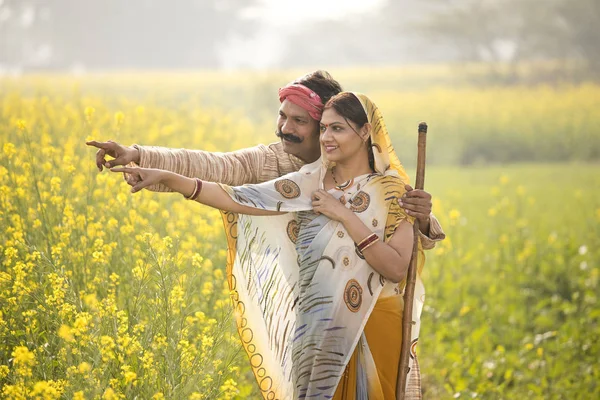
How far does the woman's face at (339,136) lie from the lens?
9.48 feet

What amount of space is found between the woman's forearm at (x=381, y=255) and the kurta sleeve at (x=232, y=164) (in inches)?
21.2

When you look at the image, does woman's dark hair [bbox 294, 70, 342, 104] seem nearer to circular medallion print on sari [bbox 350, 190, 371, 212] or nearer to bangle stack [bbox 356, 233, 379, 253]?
circular medallion print on sari [bbox 350, 190, 371, 212]

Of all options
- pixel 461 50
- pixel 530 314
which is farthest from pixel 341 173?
pixel 461 50

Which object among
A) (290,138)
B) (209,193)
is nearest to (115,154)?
(209,193)

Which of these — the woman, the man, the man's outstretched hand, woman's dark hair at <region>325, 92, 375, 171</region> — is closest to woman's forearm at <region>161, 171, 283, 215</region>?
the woman

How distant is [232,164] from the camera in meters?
3.29

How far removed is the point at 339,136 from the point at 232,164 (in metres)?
0.57

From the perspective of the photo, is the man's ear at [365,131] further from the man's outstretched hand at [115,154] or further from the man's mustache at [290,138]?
the man's outstretched hand at [115,154]

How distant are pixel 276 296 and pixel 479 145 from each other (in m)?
12.5

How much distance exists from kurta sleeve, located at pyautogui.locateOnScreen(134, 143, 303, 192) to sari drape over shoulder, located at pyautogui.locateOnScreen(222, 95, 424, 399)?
216 mm

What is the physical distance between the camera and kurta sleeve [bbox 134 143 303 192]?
314 centimetres

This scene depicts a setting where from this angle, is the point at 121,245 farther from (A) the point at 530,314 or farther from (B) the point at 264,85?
(B) the point at 264,85

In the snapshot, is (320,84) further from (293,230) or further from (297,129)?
(293,230)

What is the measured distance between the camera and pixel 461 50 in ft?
94.1
